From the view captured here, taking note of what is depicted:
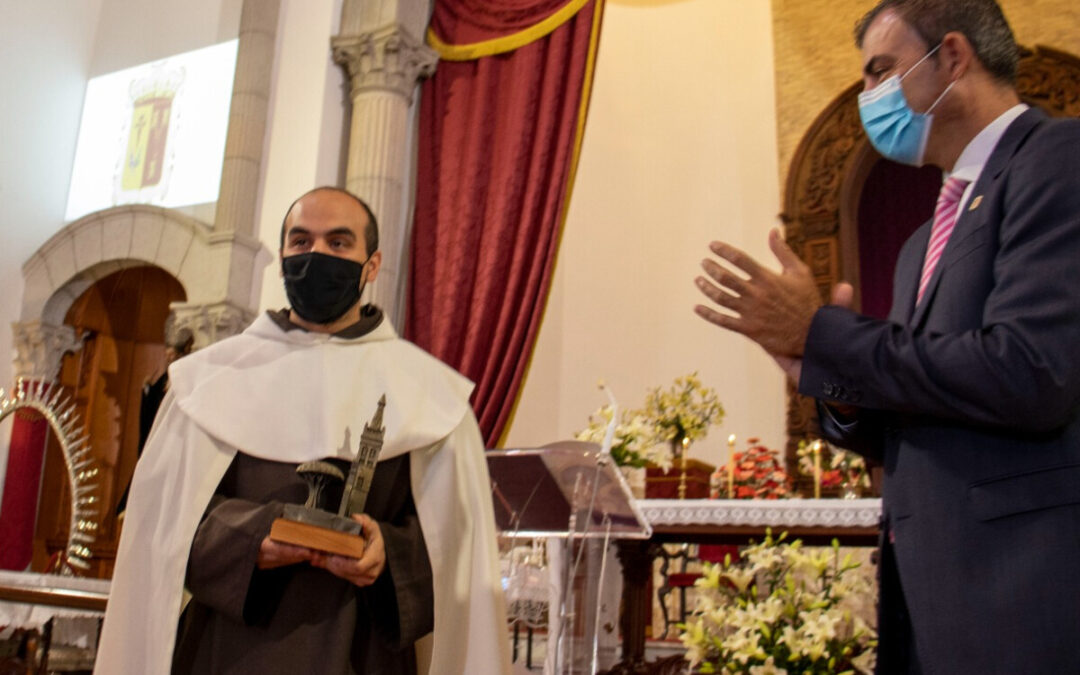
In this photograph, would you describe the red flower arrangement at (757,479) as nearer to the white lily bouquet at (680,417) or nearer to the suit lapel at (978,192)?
the white lily bouquet at (680,417)

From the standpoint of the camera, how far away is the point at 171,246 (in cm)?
636

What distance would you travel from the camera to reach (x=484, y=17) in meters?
6.11

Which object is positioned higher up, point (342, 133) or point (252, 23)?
point (252, 23)

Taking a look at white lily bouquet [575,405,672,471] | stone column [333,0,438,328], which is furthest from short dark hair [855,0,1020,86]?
stone column [333,0,438,328]

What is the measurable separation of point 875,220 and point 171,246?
17.9 feet

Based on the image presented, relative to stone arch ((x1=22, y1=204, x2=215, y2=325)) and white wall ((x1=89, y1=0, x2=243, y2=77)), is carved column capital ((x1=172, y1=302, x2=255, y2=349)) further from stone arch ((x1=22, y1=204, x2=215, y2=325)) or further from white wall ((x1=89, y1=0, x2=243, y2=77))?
white wall ((x1=89, y1=0, x2=243, y2=77))

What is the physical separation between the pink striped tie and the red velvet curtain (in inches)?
151

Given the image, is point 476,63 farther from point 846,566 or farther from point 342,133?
point 846,566

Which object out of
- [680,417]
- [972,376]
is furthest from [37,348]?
[972,376]

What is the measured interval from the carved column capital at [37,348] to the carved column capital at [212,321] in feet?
5.25

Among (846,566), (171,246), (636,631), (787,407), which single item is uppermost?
(171,246)

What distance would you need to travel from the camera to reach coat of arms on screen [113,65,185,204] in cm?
675

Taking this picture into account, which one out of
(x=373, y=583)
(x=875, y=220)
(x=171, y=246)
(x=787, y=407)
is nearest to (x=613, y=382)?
(x=787, y=407)

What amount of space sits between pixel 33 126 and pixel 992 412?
753 centimetres
